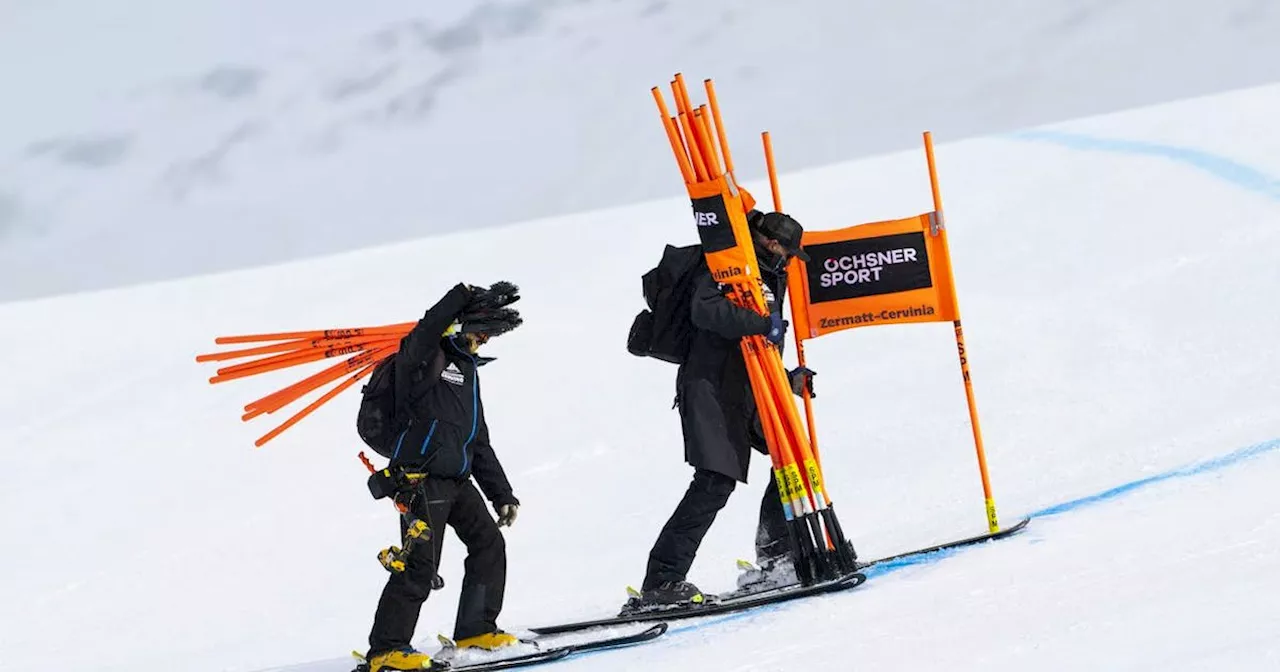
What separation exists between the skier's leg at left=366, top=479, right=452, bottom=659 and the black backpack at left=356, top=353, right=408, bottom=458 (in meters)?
0.18

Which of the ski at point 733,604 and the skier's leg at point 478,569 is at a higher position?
the skier's leg at point 478,569

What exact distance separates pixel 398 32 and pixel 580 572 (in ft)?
36.9

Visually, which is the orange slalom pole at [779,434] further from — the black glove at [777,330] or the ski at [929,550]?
the ski at [929,550]

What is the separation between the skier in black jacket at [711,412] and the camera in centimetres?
493

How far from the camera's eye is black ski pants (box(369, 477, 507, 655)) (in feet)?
15.2

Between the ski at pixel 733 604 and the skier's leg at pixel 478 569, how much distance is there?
0.34 meters

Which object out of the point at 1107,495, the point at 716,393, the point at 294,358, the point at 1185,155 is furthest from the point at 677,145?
the point at 1185,155

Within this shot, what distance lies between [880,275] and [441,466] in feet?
5.71

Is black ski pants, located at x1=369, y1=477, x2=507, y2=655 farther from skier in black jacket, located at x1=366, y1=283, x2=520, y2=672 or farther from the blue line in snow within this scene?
the blue line in snow

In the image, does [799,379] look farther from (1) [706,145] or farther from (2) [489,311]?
(2) [489,311]

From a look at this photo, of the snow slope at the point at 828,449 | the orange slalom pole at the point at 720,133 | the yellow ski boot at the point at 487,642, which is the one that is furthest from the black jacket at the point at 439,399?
the orange slalom pole at the point at 720,133

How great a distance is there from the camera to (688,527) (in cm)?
497

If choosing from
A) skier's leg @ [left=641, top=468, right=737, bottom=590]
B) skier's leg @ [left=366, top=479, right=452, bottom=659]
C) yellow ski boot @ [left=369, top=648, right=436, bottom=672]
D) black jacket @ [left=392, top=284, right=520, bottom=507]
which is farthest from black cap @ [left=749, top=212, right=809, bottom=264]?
yellow ski boot @ [left=369, top=648, right=436, bottom=672]

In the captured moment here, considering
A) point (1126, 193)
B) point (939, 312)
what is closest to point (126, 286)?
point (1126, 193)
